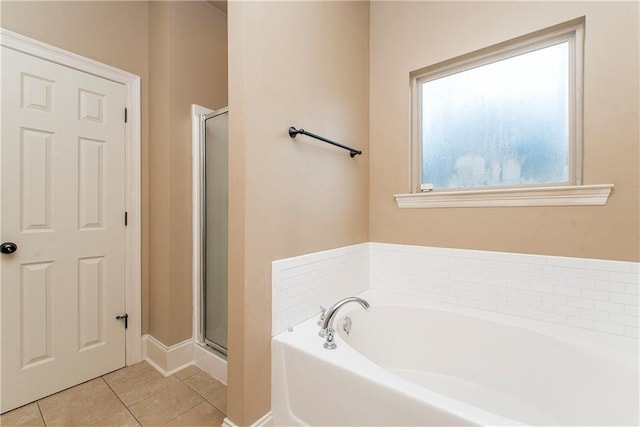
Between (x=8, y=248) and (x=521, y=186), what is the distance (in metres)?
2.78

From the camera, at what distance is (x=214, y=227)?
74.2 inches

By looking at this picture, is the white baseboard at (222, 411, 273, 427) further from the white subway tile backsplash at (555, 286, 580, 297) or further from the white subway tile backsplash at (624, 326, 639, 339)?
the white subway tile backsplash at (624, 326, 639, 339)

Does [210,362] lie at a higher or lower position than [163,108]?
lower

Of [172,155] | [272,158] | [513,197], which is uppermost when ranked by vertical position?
[172,155]

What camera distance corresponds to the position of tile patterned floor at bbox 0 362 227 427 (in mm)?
1397

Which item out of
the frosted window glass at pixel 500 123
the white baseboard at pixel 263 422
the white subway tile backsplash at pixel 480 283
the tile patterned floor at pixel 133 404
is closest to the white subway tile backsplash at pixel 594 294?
the white subway tile backsplash at pixel 480 283

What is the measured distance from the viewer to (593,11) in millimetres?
1296

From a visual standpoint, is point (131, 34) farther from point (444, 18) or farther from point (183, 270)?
point (444, 18)

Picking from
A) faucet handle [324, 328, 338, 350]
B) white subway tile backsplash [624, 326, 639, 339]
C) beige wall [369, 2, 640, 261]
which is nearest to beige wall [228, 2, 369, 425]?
faucet handle [324, 328, 338, 350]

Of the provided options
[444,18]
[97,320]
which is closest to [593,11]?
[444,18]

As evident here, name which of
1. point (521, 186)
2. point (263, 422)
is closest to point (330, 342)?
point (263, 422)

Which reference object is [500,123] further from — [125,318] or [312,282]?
[125,318]

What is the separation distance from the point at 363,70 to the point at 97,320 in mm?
2459

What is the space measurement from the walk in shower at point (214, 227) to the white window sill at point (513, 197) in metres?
1.20
